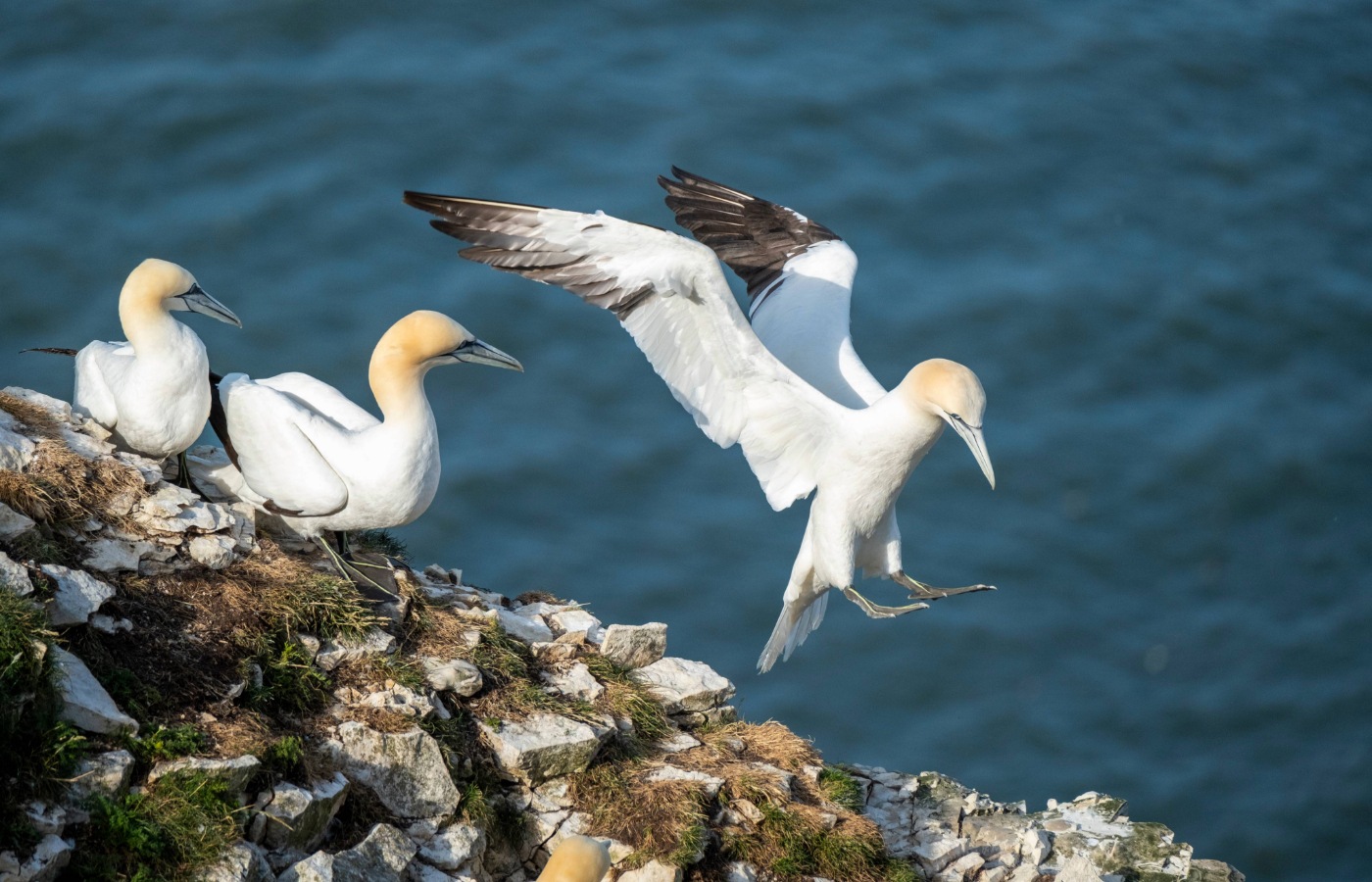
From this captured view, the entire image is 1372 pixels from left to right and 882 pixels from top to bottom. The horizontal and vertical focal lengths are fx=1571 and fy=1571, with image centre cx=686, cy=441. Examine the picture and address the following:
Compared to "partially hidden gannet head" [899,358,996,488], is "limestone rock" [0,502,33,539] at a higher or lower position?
lower

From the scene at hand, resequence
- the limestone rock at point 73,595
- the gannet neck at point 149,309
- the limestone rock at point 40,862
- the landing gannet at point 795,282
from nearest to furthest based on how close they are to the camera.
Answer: the limestone rock at point 40,862 → the limestone rock at point 73,595 → the gannet neck at point 149,309 → the landing gannet at point 795,282

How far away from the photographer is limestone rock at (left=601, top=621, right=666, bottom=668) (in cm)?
733

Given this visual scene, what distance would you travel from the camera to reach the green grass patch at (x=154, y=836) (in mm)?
5082

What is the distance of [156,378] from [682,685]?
2.76 m

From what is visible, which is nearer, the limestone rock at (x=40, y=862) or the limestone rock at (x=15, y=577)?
the limestone rock at (x=40, y=862)

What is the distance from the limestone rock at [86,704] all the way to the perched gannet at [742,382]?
2.46 metres

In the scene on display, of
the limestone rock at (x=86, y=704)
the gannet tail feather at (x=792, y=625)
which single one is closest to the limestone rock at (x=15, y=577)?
the limestone rock at (x=86, y=704)

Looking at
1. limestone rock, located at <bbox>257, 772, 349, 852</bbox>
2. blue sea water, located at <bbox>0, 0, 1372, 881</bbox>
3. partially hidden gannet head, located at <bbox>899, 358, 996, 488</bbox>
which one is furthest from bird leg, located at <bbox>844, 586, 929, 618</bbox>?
blue sea water, located at <bbox>0, 0, 1372, 881</bbox>

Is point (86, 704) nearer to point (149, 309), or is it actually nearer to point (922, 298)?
point (149, 309)

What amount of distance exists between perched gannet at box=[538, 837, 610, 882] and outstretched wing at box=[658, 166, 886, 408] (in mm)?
3684

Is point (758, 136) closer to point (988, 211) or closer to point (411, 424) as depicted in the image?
point (988, 211)

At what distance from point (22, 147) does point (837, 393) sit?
1464 cm

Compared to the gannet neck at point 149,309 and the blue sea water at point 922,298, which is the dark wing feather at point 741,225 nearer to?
the gannet neck at point 149,309

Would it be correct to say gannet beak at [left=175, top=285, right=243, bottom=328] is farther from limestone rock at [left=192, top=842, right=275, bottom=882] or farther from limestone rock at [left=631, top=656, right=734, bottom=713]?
limestone rock at [left=192, top=842, right=275, bottom=882]
